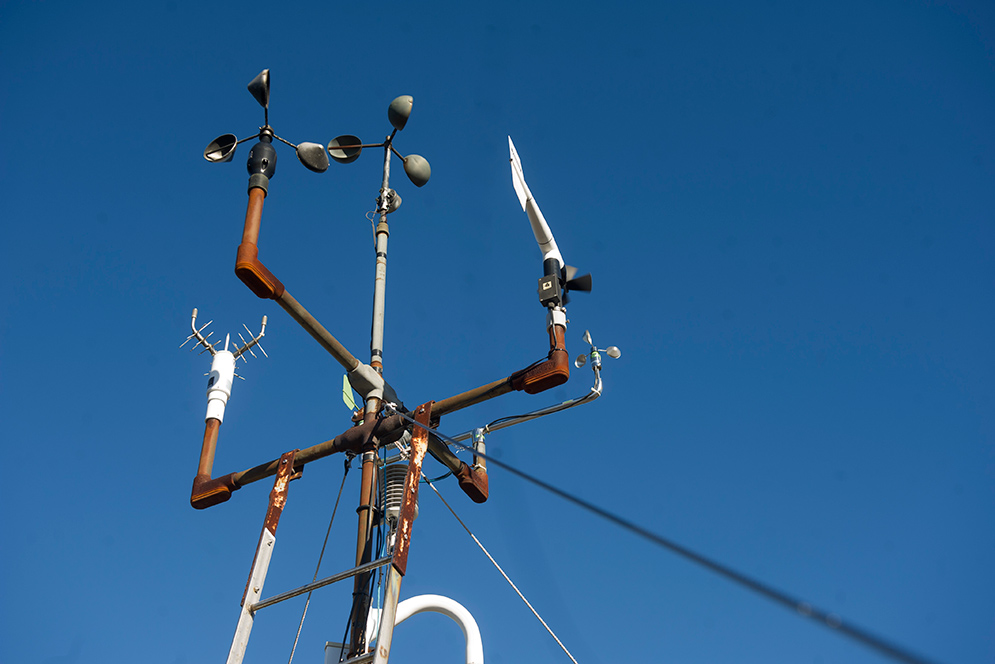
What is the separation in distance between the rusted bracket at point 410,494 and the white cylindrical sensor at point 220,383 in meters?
3.44

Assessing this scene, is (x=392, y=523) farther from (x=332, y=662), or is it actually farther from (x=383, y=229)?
(x=383, y=229)

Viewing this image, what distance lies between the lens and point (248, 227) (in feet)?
23.6

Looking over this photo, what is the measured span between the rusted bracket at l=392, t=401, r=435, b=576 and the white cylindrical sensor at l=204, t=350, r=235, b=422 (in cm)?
344

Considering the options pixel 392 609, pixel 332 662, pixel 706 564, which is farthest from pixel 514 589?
pixel 706 564

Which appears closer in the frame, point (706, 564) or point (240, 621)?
point (706, 564)

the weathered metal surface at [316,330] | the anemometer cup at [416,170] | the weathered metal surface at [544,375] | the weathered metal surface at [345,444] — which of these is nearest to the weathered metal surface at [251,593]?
the weathered metal surface at [345,444]

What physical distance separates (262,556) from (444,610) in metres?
3.02

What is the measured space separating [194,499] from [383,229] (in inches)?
149

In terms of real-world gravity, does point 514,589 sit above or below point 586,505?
above

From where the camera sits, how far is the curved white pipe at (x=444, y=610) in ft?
29.2

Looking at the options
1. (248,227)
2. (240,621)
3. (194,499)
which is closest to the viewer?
(240,621)

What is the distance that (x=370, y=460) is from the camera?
27.3 ft

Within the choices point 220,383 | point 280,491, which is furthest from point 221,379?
point 280,491

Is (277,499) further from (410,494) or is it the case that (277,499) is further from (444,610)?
(444,610)
